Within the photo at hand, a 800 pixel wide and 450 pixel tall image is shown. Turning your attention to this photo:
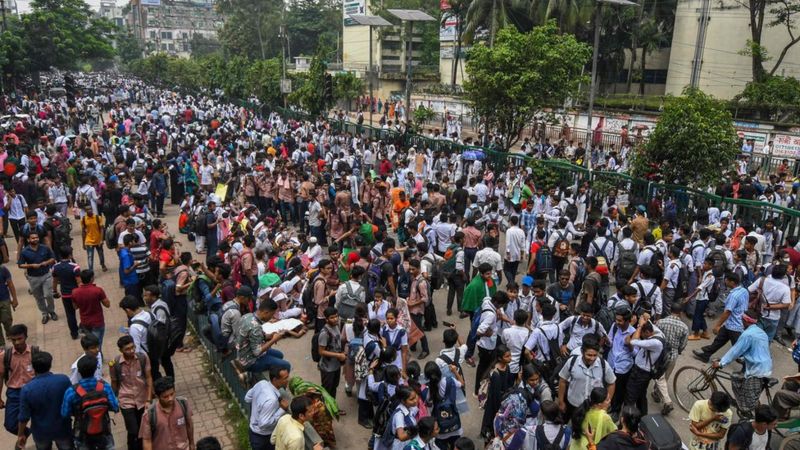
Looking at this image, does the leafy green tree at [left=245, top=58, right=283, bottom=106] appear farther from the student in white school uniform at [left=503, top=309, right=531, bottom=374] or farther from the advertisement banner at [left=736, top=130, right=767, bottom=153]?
the student in white school uniform at [left=503, top=309, right=531, bottom=374]

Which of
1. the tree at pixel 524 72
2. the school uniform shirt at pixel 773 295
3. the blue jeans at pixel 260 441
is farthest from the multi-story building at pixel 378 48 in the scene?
the blue jeans at pixel 260 441

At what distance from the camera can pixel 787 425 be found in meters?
5.61

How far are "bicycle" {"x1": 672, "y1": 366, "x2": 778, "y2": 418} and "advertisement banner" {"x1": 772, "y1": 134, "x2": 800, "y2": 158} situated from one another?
17.8m

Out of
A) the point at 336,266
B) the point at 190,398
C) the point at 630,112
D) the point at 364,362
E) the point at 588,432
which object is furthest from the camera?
the point at 630,112

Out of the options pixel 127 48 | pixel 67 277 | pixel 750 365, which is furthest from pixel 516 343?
pixel 127 48

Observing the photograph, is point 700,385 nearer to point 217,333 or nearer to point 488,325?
point 488,325

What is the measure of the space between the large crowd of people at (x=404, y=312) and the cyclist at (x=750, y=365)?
0.07 feet

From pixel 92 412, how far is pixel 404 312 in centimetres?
333

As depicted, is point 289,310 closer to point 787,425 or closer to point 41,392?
point 41,392

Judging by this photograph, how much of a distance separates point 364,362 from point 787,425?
4084mm

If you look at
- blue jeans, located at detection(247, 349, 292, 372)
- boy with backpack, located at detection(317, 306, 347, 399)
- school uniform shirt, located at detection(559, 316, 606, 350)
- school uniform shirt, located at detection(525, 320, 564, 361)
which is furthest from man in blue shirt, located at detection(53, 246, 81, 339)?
school uniform shirt, located at detection(559, 316, 606, 350)

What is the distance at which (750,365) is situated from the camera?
20.1 feet

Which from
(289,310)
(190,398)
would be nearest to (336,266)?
(289,310)

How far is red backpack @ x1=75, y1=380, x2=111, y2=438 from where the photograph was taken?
4.81 metres
